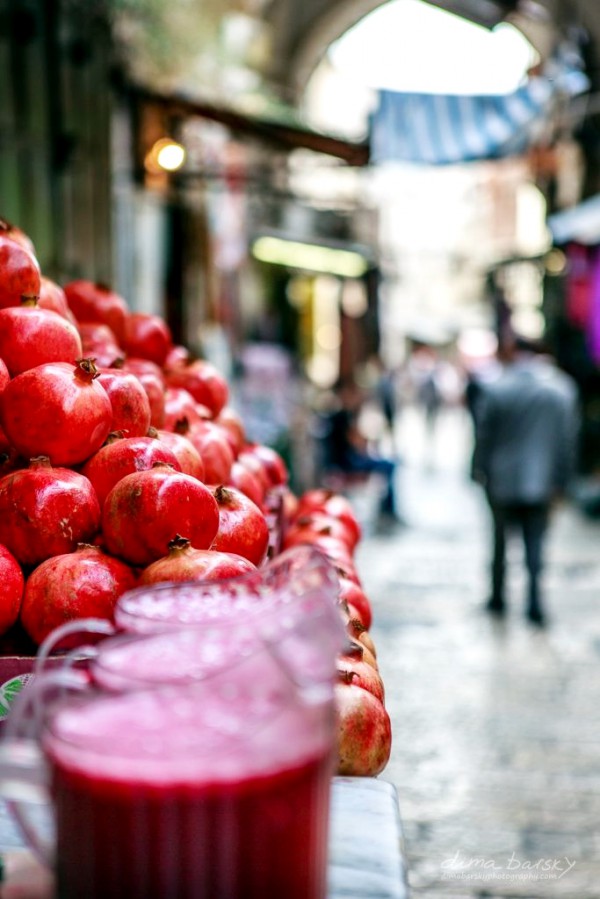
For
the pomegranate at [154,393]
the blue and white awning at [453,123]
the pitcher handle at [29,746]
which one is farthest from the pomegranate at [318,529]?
the blue and white awning at [453,123]

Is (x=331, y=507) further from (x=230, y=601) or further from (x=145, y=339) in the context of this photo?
(x=230, y=601)

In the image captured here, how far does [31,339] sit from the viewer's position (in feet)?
8.34

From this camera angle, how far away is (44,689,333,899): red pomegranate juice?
106 cm

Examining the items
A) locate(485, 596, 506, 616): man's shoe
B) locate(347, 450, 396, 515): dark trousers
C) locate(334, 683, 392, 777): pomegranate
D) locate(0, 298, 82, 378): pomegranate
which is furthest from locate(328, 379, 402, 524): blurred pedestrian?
locate(334, 683, 392, 777): pomegranate

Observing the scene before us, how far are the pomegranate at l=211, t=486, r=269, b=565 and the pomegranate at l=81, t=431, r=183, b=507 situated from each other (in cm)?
16

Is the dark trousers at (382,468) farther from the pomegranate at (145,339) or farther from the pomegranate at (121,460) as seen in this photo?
the pomegranate at (121,460)

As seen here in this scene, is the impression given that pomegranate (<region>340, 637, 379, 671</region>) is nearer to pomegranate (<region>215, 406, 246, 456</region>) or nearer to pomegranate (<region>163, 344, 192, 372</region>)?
pomegranate (<region>215, 406, 246, 456</region>)

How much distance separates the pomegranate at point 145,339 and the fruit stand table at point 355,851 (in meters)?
2.38

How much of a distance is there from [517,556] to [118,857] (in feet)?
32.0

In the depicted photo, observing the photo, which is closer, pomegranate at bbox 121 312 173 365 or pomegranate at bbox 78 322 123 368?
pomegranate at bbox 78 322 123 368

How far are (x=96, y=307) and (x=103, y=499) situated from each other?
5.04 ft

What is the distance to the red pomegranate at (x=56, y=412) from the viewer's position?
2299 mm

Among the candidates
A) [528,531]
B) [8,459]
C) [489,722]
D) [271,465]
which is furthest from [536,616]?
[8,459]

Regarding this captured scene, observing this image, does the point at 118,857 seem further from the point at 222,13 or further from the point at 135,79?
the point at 222,13
